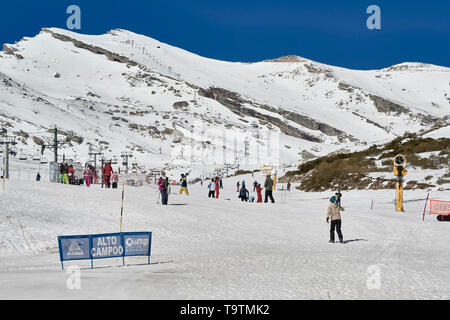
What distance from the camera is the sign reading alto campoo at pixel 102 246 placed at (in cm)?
1216

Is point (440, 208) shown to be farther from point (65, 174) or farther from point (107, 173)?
point (65, 174)

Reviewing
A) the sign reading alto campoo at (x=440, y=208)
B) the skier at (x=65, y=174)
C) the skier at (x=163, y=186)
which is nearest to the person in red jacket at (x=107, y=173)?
the skier at (x=65, y=174)

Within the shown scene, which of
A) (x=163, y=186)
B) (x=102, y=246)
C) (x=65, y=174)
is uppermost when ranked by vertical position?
(x=65, y=174)

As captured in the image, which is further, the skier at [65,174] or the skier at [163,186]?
the skier at [65,174]

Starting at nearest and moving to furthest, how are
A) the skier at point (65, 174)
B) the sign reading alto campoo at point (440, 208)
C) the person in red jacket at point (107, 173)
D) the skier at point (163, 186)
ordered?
the skier at point (163, 186)
the sign reading alto campoo at point (440, 208)
the person in red jacket at point (107, 173)
the skier at point (65, 174)

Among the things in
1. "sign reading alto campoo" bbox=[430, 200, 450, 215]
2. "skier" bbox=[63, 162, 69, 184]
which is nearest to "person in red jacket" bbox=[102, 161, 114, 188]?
"skier" bbox=[63, 162, 69, 184]

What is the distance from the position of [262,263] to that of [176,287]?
3541 mm

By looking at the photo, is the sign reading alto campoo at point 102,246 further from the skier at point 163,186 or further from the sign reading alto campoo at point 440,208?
the sign reading alto campoo at point 440,208

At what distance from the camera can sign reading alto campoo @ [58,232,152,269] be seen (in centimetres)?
1216

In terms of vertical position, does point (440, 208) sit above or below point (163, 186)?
below

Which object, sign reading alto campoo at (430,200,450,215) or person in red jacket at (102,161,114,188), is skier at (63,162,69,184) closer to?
person in red jacket at (102,161,114,188)

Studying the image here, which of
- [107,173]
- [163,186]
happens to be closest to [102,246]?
[163,186]

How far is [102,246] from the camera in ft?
41.2
